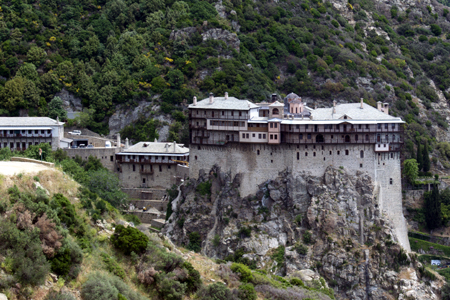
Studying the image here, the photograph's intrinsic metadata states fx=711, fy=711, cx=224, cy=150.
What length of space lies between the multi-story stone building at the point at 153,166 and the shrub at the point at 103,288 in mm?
45364

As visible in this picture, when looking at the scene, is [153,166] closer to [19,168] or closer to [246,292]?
[246,292]

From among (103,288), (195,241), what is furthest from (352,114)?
(103,288)

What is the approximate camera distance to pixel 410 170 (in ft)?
295

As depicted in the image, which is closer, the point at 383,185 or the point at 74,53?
the point at 383,185

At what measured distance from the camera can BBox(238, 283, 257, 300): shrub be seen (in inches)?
1620

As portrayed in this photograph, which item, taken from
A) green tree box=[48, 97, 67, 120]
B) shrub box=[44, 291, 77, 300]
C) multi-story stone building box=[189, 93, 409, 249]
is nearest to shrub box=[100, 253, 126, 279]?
shrub box=[44, 291, 77, 300]

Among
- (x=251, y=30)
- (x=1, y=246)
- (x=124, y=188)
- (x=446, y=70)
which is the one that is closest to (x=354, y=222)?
(x=124, y=188)

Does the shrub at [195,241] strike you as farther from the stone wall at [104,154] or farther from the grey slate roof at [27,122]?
the grey slate roof at [27,122]

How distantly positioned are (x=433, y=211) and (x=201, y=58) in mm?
38949

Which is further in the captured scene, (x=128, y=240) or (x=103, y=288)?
(x=128, y=240)

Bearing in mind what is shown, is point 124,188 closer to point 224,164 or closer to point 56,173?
point 224,164

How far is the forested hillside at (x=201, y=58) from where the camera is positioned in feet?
322

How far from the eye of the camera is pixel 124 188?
263 ft

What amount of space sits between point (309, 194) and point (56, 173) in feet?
123
